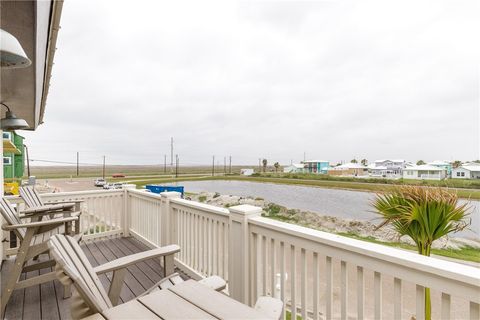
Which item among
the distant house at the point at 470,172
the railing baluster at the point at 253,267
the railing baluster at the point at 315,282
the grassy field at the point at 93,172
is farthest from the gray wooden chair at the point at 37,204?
the grassy field at the point at 93,172

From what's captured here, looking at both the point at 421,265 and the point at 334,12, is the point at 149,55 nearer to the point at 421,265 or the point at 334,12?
the point at 334,12

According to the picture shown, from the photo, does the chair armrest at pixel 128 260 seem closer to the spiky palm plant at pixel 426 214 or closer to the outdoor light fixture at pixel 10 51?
the outdoor light fixture at pixel 10 51

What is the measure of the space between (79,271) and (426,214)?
117 inches

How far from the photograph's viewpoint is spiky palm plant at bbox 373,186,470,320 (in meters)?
2.53

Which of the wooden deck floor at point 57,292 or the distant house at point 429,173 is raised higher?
the distant house at point 429,173

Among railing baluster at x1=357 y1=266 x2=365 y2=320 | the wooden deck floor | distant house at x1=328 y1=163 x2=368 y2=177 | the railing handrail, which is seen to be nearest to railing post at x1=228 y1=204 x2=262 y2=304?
the railing handrail

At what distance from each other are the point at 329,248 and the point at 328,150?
2686cm

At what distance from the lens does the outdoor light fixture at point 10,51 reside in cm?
118

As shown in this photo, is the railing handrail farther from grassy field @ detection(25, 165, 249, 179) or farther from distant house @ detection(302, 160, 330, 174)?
grassy field @ detection(25, 165, 249, 179)

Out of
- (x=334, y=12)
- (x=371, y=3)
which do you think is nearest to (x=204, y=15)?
(x=334, y=12)

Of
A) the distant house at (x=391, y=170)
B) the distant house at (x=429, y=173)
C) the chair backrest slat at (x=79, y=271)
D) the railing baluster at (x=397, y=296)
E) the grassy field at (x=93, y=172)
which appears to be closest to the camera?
the chair backrest slat at (x=79, y=271)

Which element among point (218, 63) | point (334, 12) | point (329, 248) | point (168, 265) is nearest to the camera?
point (329, 248)

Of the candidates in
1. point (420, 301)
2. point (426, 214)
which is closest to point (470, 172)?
point (426, 214)

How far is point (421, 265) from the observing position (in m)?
1.10
